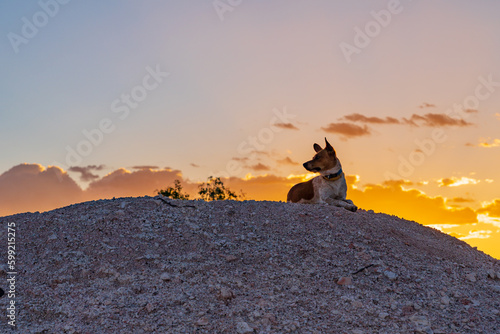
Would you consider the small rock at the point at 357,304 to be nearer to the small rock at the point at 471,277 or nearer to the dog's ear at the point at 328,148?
the small rock at the point at 471,277

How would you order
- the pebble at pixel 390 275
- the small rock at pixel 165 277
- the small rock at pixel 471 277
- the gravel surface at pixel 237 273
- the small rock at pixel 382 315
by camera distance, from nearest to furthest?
1. the gravel surface at pixel 237 273
2. the small rock at pixel 382 315
3. the small rock at pixel 165 277
4. the pebble at pixel 390 275
5. the small rock at pixel 471 277

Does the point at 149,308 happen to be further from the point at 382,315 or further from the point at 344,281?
the point at 382,315

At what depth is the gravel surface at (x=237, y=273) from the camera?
651 cm

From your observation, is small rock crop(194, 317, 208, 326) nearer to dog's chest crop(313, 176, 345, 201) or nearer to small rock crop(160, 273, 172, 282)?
small rock crop(160, 273, 172, 282)

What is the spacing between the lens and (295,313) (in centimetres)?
652

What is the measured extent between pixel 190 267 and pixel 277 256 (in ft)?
4.75

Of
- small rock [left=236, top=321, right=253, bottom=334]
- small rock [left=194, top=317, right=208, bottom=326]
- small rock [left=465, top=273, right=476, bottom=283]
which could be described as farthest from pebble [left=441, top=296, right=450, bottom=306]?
small rock [left=194, top=317, right=208, bottom=326]

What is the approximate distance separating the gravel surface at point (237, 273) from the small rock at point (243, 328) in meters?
0.01

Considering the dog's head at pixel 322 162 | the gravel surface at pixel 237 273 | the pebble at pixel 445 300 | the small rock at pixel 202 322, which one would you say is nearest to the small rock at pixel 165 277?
the gravel surface at pixel 237 273

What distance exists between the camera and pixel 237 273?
7.44m

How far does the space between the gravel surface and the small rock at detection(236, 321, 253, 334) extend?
0.01 metres

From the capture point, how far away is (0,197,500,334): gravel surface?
21.4 feet

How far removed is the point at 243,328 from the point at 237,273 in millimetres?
1397

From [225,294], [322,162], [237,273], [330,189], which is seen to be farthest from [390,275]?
[322,162]
